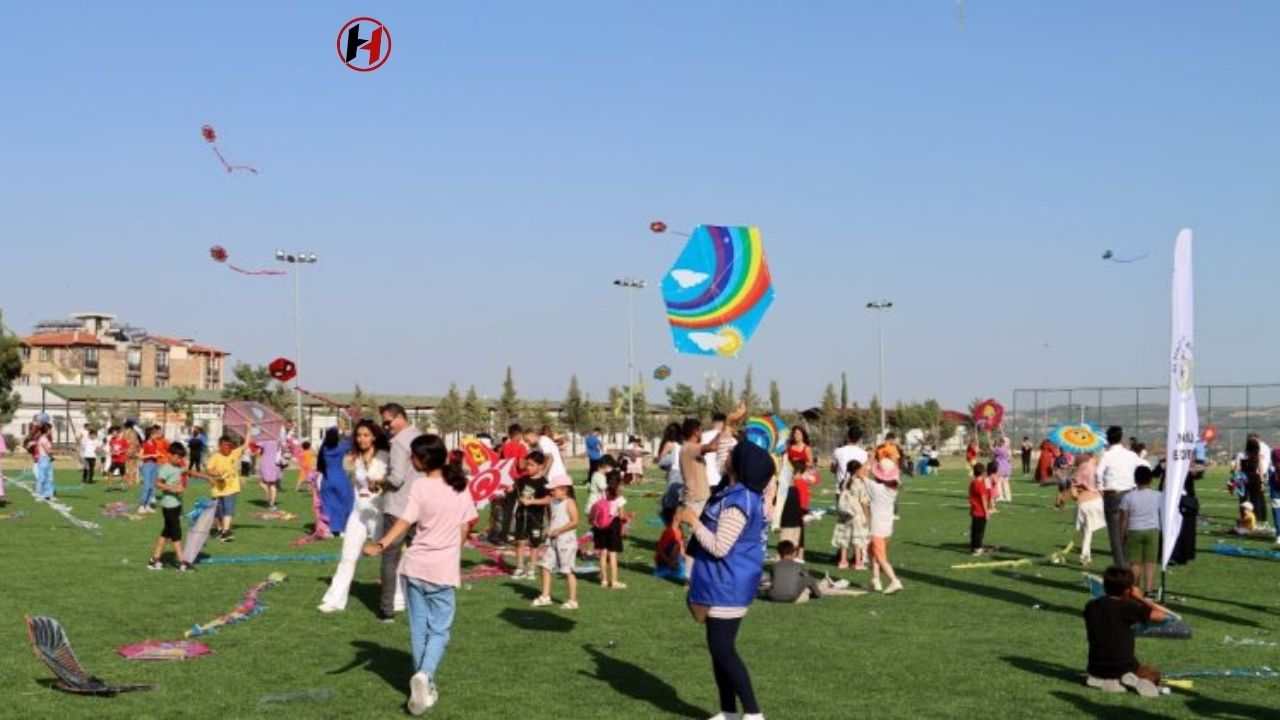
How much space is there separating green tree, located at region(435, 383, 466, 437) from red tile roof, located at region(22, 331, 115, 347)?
58.0 metres

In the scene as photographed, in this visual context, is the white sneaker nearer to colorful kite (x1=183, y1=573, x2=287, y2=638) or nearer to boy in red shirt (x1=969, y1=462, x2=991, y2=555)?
colorful kite (x1=183, y1=573, x2=287, y2=638)

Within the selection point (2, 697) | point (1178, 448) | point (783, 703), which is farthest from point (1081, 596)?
point (2, 697)

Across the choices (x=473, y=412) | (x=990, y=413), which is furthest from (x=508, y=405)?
(x=990, y=413)

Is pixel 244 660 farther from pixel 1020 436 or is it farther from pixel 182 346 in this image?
pixel 182 346

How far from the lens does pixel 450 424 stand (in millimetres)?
83500

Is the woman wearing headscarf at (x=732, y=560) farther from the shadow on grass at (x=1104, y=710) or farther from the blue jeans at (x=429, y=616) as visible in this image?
the shadow on grass at (x=1104, y=710)

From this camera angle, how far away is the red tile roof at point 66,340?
12862cm

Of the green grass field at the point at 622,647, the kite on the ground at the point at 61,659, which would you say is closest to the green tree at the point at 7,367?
the green grass field at the point at 622,647

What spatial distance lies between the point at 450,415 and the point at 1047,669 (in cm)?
7639

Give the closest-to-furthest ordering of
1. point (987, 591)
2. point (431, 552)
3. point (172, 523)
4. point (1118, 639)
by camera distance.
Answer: point (431, 552)
point (1118, 639)
point (987, 591)
point (172, 523)

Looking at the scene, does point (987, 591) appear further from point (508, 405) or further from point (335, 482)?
point (508, 405)

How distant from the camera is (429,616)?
9023 millimetres

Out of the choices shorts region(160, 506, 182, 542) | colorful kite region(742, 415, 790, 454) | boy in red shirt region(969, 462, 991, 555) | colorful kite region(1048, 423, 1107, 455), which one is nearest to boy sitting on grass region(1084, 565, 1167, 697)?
colorful kite region(742, 415, 790, 454)

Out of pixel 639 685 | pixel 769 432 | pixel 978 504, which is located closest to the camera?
pixel 639 685
